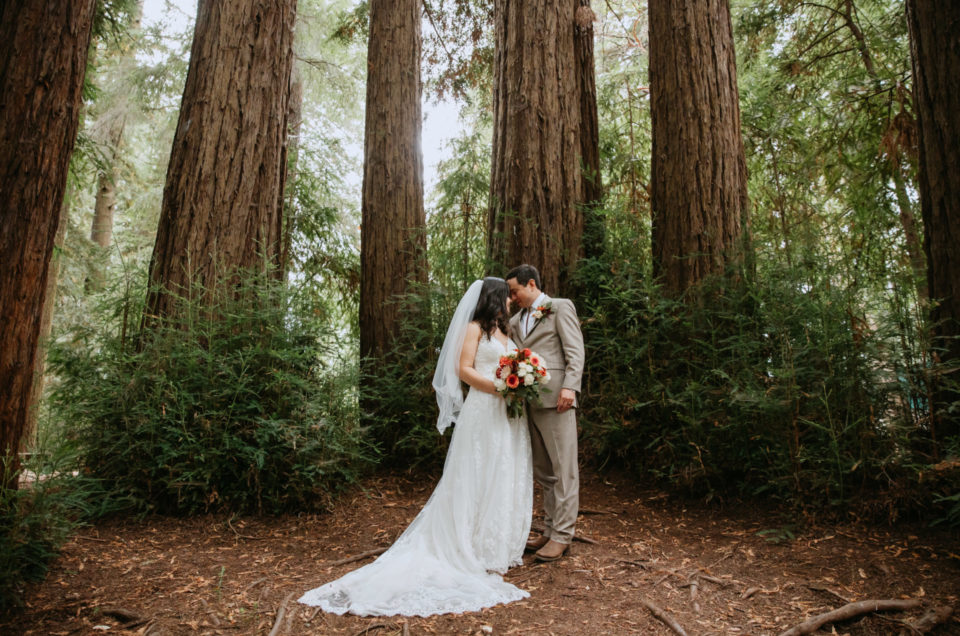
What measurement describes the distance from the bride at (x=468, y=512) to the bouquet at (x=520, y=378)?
17cm

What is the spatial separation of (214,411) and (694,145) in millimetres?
5548

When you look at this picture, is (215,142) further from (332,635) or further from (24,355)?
(332,635)

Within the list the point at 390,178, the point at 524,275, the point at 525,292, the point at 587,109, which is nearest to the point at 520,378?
the point at 525,292

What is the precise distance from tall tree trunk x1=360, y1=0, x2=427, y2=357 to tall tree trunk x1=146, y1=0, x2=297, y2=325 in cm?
155

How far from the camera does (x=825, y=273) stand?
515 centimetres

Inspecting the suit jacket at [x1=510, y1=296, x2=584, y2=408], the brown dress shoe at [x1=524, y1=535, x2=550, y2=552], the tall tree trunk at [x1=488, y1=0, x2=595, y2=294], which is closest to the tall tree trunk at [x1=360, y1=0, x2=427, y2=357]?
the tall tree trunk at [x1=488, y1=0, x2=595, y2=294]

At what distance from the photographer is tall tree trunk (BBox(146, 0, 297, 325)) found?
575cm

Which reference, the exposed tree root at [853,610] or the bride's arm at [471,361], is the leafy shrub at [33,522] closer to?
the bride's arm at [471,361]

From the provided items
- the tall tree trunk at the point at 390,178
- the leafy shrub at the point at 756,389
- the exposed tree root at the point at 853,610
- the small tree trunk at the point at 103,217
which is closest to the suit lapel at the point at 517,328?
the leafy shrub at the point at 756,389

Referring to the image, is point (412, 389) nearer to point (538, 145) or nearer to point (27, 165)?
point (538, 145)

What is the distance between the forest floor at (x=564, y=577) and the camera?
3439mm

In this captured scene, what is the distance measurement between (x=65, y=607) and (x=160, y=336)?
2.43 metres

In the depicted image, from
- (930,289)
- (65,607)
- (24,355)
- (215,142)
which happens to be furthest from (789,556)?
(215,142)

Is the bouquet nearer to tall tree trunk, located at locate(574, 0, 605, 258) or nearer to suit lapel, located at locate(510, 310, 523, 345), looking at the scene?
suit lapel, located at locate(510, 310, 523, 345)
